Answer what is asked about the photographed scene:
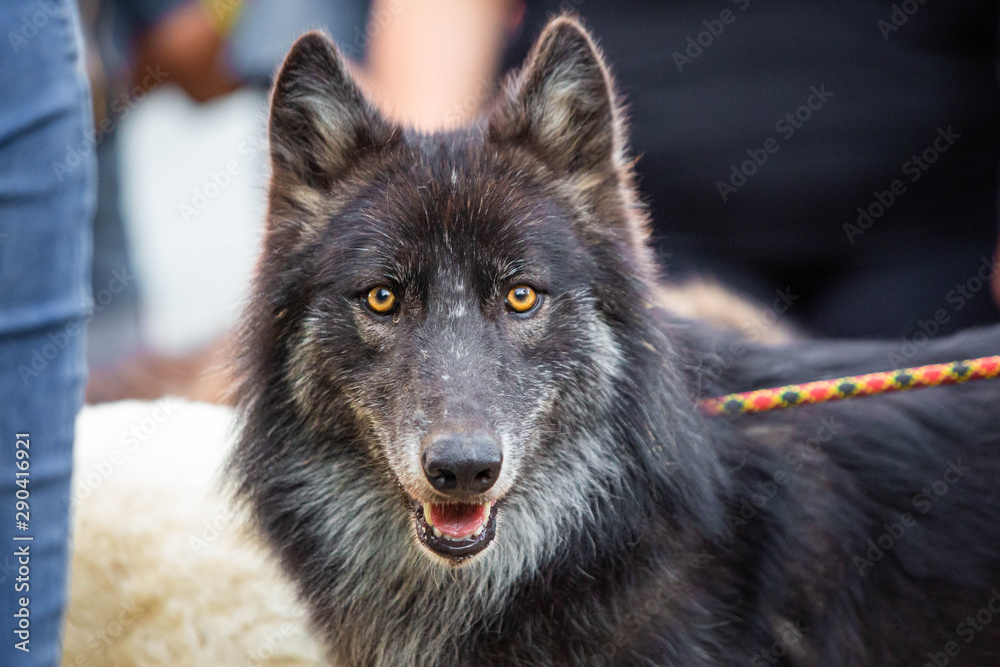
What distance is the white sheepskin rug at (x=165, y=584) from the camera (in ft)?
10.6

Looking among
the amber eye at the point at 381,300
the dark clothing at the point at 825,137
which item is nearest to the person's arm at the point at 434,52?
the dark clothing at the point at 825,137

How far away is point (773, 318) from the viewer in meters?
4.03

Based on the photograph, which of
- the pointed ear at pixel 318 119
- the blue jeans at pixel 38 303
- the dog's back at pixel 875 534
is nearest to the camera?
the blue jeans at pixel 38 303

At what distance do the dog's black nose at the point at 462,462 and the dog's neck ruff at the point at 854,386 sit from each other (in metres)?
0.91

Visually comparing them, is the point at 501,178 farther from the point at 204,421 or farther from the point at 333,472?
the point at 204,421

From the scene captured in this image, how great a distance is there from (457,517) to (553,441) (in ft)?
1.45

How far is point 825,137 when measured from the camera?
4.04 m

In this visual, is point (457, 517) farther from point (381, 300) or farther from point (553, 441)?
point (381, 300)

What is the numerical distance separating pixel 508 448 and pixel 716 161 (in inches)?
89.2

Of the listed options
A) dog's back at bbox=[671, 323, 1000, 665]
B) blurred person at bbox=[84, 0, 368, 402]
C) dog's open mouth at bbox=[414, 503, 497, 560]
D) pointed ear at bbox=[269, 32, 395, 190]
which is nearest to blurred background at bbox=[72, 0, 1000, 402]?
pointed ear at bbox=[269, 32, 395, 190]

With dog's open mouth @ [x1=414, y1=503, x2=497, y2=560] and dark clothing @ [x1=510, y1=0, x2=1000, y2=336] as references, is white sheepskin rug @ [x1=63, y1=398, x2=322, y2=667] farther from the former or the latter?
dark clothing @ [x1=510, y1=0, x2=1000, y2=336]

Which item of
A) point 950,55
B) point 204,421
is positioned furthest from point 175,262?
point 950,55

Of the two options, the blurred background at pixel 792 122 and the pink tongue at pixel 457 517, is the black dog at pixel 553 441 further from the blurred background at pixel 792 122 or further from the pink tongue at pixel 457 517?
the blurred background at pixel 792 122

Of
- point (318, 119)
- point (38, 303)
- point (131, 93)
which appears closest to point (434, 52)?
point (318, 119)
